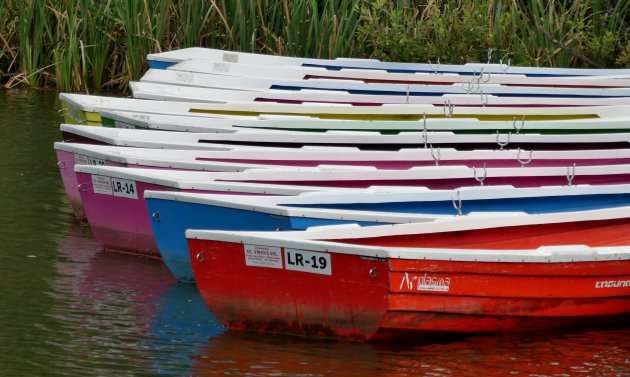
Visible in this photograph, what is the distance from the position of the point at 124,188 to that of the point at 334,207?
59.0 inches

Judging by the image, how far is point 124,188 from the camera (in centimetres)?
934

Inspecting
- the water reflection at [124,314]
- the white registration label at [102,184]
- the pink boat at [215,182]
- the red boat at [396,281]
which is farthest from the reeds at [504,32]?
the red boat at [396,281]

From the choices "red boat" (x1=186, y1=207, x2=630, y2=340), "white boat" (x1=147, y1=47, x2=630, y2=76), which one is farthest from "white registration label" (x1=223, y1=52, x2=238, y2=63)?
"red boat" (x1=186, y1=207, x2=630, y2=340)

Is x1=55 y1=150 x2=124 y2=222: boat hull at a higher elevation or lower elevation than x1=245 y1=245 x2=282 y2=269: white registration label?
lower

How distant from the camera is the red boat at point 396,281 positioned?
7168 millimetres

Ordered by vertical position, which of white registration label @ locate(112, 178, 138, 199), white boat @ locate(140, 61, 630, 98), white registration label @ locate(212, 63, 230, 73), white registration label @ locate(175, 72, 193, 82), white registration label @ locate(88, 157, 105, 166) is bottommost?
white boat @ locate(140, 61, 630, 98)

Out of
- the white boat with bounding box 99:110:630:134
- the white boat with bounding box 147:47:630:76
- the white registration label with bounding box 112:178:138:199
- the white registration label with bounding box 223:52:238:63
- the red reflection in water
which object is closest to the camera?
the red reflection in water

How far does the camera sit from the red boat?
7.17m

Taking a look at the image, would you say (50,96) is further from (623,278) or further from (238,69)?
(623,278)

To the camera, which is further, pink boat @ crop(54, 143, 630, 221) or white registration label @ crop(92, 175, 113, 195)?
pink boat @ crop(54, 143, 630, 221)

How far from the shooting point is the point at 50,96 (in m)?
16.7

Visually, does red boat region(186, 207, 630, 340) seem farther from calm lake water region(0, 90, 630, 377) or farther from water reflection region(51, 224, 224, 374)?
water reflection region(51, 224, 224, 374)

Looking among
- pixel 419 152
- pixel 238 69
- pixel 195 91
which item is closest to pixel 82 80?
pixel 238 69

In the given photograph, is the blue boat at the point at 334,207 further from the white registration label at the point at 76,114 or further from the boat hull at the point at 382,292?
the white registration label at the point at 76,114
